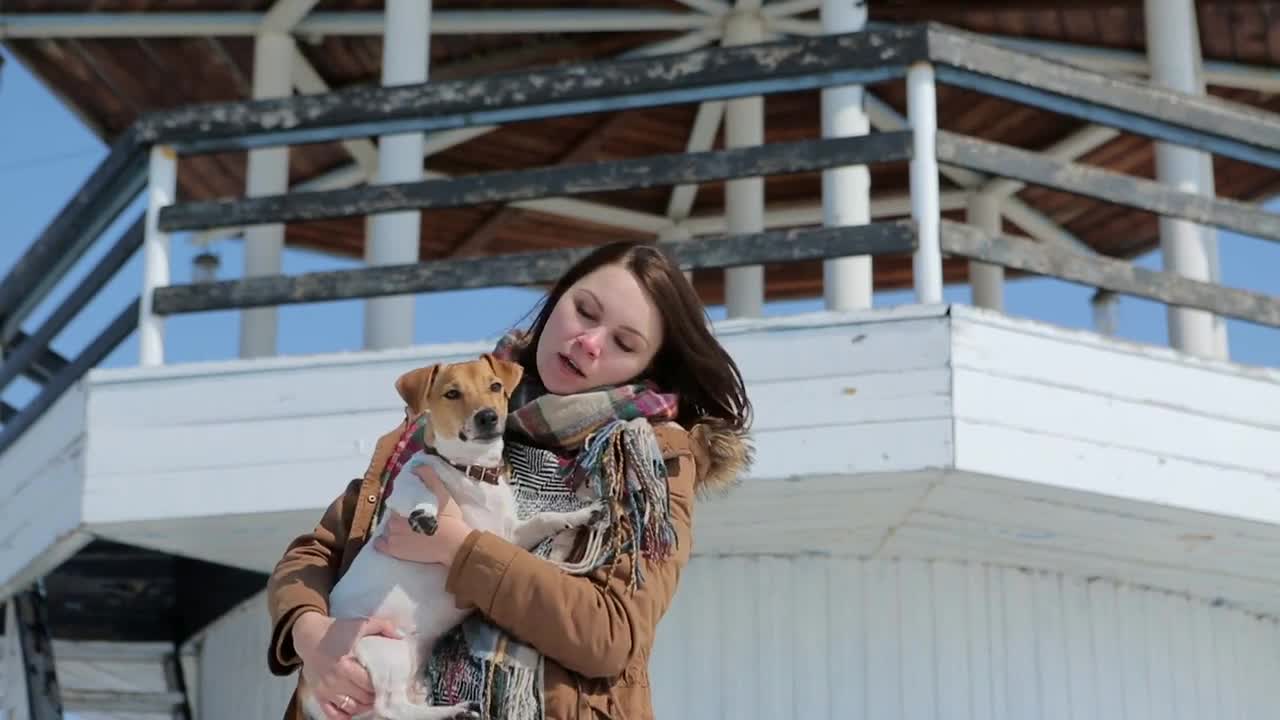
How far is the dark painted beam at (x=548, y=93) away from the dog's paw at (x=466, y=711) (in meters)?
3.72

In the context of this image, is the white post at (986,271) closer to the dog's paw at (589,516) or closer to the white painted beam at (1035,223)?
the white painted beam at (1035,223)

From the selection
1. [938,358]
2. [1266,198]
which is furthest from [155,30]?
[1266,198]

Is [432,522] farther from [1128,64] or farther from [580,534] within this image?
[1128,64]

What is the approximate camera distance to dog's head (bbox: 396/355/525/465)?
2.85 m

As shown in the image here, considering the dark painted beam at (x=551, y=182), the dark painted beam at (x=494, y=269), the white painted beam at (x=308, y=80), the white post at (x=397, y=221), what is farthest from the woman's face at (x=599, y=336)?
the white painted beam at (x=308, y=80)

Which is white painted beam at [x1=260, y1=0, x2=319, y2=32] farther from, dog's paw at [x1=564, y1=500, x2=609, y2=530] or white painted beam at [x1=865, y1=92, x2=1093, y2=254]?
dog's paw at [x1=564, y1=500, x2=609, y2=530]

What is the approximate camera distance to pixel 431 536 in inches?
112

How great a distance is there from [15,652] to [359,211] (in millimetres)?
2848

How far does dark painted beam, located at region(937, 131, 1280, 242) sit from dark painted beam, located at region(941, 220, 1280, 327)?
201mm

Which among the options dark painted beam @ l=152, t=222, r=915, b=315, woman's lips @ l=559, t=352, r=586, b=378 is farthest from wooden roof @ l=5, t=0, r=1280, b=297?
woman's lips @ l=559, t=352, r=586, b=378

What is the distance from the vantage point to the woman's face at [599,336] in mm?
3191

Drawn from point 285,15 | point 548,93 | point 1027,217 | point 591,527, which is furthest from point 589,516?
point 1027,217

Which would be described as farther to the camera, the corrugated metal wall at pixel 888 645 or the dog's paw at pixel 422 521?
the corrugated metal wall at pixel 888 645

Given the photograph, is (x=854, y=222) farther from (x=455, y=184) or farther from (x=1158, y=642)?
(x=1158, y=642)
